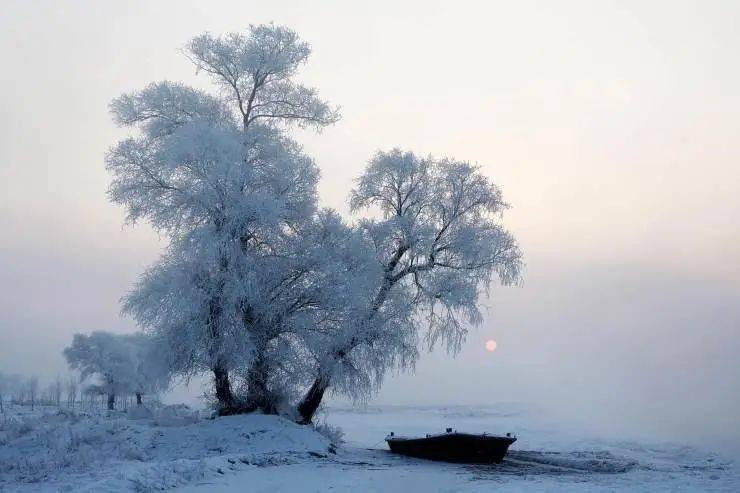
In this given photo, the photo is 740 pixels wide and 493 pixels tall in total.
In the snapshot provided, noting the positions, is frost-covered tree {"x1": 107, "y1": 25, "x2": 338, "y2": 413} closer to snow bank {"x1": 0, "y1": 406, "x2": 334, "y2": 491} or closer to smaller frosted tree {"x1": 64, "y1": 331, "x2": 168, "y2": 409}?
snow bank {"x1": 0, "y1": 406, "x2": 334, "y2": 491}

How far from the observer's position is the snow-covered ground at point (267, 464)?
49.1 ft

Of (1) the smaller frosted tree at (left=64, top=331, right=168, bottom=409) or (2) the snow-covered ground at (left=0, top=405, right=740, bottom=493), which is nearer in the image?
(2) the snow-covered ground at (left=0, top=405, right=740, bottom=493)

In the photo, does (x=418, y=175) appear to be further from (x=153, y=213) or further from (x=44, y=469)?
(x=44, y=469)

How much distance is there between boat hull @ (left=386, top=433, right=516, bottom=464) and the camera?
22859 mm

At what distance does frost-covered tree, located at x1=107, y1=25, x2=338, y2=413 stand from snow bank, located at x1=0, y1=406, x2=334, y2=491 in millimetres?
2692

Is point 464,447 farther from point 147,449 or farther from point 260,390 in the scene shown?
point 147,449

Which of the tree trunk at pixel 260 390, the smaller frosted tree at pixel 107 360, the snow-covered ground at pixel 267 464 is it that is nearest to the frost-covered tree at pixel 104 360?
the smaller frosted tree at pixel 107 360

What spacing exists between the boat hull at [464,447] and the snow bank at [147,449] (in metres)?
3.82

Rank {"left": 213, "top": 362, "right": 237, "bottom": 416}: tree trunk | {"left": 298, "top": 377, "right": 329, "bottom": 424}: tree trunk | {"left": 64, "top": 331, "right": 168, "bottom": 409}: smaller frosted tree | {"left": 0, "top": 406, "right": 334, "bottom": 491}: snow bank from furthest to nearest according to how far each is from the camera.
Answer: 1. {"left": 64, "top": 331, "right": 168, "bottom": 409}: smaller frosted tree
2. {"left": 298, "top": 377, "right": 329, "bottom": 424}: tree trunk
3. {"left": 213, "top": 362, "right": 237, "bottom": 416}: tree trunk
4. {"left": 0, "top": 406, "right": 334, "bottom": 491}: snow bank

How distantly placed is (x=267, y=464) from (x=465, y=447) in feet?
25.5

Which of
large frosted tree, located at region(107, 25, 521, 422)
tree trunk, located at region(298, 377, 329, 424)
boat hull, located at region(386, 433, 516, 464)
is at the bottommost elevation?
boat hull, located at region(386, 433, 516, 464)

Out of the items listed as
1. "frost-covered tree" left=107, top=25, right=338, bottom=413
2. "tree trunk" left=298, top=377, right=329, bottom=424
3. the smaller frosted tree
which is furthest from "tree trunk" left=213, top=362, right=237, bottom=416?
the smaller frosted tree

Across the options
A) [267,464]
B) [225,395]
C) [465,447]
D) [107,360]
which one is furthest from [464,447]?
[107,360]

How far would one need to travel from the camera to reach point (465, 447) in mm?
23016
